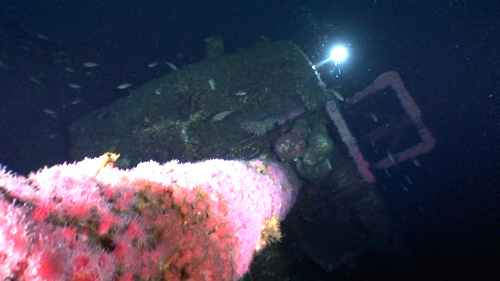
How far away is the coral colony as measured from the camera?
1399 millimetres

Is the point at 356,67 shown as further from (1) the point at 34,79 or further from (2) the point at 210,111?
(1) the point at 34,79

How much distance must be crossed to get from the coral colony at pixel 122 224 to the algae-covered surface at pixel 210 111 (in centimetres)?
404

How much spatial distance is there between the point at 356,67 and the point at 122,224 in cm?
1930

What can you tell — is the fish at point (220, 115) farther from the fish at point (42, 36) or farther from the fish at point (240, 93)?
the fish at point (42, 36)

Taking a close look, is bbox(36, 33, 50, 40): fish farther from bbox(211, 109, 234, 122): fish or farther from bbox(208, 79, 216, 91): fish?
bbox(211, 109, 234, 122): fish

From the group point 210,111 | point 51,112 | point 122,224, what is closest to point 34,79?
point 51,112

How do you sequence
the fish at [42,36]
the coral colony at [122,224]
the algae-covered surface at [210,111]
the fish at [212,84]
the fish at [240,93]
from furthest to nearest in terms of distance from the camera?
the fish at [42,36], the fish at [212,84], the fish at [240,93], the algae-covered surface at [210,111], the coral colony at [122,224]

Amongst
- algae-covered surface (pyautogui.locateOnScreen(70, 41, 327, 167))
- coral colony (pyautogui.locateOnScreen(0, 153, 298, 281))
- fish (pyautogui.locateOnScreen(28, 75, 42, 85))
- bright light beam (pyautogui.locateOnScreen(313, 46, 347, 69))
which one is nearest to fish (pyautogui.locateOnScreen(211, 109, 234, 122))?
algae-covered surface (pyautogui.locateOnScreen(70, 41, 327, 167))

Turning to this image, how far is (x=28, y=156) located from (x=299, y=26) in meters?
15.2

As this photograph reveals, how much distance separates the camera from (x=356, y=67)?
18.8 m

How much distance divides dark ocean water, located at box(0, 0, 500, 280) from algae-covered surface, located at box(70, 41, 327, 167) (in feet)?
6.21

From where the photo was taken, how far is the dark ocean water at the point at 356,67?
9.28 m

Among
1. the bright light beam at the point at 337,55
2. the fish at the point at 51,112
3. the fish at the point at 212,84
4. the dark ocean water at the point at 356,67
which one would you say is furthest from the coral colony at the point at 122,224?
the bright light beam at the point at 337,55

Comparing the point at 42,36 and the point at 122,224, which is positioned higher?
the point at 42,36
